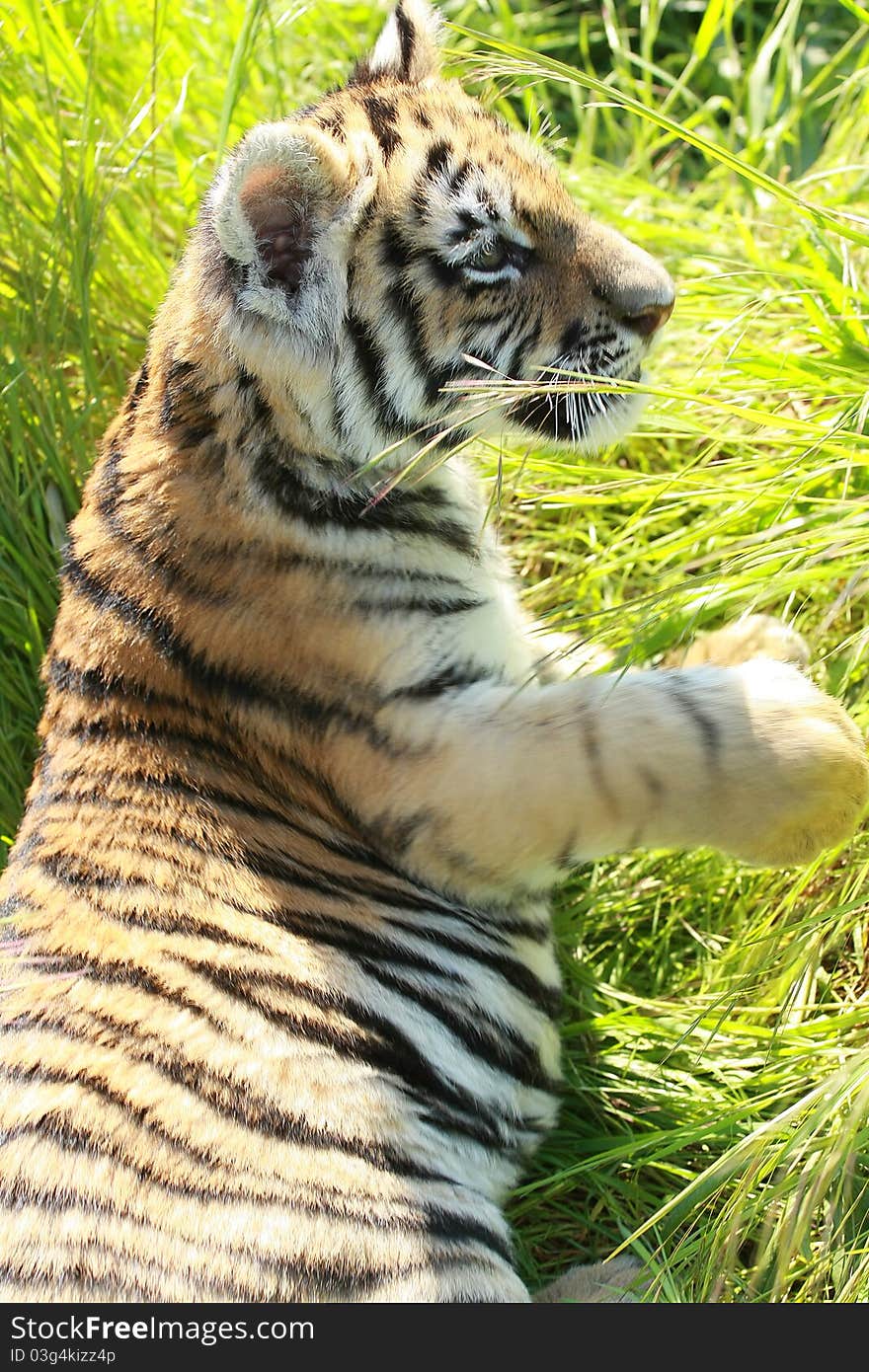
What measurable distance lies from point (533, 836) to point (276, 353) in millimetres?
840

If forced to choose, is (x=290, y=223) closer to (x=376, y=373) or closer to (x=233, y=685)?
(x=376, y=373)

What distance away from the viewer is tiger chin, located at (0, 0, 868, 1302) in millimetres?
1893

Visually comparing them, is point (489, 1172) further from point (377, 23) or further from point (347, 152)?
point (377, 23)

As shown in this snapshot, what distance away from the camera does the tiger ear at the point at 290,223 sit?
186 cm

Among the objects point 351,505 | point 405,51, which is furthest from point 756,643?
point 405,51

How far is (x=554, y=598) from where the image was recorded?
2957mm

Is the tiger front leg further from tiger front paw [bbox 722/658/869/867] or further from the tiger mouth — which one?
the tiger mouth

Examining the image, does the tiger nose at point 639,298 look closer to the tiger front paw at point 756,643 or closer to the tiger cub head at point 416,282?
the tiger cub head at point 416,282

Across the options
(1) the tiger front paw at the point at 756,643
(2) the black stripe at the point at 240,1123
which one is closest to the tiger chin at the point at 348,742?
(2) the black stripe at the point at 240,1123

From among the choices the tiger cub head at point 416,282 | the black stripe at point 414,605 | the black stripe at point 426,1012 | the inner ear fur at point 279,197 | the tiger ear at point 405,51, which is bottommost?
the black stripe at point 426,1012

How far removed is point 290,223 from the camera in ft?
6.38

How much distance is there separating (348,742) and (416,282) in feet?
2.44

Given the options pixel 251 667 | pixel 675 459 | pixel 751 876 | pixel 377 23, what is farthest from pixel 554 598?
pixel 377 23

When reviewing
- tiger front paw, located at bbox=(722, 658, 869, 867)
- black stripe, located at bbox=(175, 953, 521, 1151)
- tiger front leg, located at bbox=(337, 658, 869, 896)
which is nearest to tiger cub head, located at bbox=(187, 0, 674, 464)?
tiger front leg, located at bbox=(337, 658, 869, 896)
